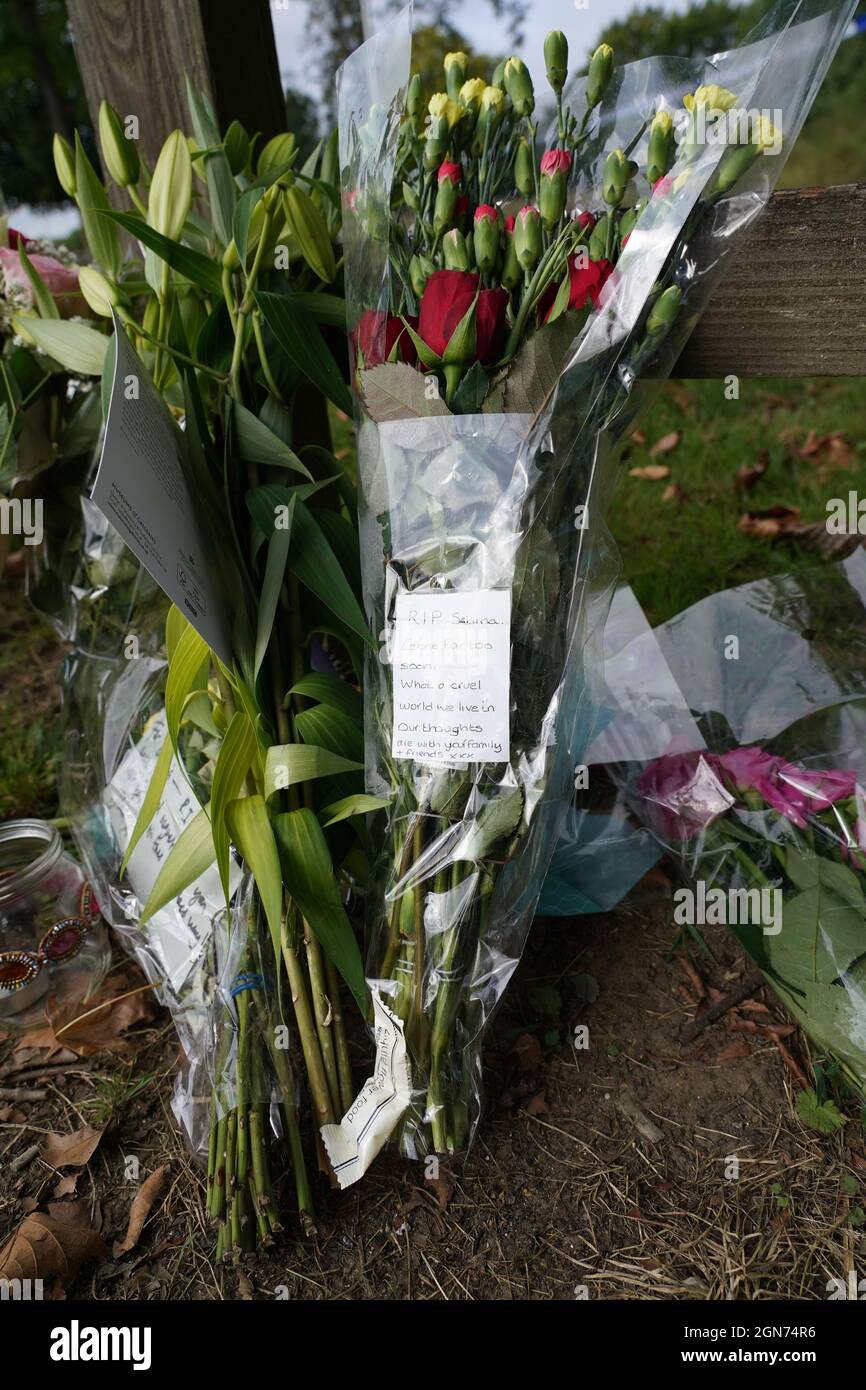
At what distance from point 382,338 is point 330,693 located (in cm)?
43

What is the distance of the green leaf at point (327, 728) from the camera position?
1.20m

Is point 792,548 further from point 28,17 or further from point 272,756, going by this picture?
point 28,17

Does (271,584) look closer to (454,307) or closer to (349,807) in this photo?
(349,807)

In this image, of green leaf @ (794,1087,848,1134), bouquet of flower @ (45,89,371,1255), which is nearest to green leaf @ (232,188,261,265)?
bouquet of flower @ (45,89,371,1255)

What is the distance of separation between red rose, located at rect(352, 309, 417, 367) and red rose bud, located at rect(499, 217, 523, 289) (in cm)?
11

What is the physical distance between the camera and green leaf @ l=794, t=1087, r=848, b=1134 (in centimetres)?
122

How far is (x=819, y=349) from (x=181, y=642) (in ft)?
3.04

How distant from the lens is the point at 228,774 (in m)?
1.15

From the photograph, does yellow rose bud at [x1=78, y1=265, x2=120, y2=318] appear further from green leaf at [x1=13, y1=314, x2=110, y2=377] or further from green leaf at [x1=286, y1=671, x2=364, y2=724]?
green leaf at [x1=286, y1=671, x2=364, y2=724]

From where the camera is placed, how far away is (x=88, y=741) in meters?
1.66

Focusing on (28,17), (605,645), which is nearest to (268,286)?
(605,645)

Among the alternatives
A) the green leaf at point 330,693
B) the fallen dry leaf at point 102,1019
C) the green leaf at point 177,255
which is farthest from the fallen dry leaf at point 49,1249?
the green leaf at point 177,255

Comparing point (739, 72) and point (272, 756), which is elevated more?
point (739, 72)

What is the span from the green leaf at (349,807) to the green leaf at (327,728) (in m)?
0.07
